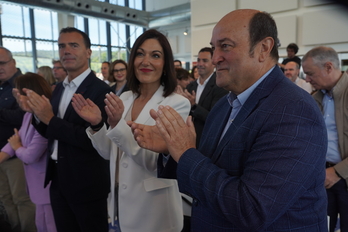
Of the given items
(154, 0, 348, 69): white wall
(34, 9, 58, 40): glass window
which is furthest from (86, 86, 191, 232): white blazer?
(34, 9, 58, 40): glass window

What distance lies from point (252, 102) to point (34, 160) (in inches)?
80.8

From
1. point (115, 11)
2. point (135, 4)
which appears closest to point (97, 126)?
point (115, 11)

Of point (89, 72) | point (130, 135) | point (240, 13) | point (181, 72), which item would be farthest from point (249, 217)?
point (181, 72)

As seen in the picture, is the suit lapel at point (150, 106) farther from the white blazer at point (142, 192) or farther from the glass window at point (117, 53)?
the glass window at point (117, 53)

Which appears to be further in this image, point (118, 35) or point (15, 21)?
point (118, 35)

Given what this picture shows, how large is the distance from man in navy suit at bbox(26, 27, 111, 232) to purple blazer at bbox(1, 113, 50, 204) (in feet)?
0.92

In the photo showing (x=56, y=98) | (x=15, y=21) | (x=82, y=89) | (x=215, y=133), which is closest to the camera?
(x=215, y=133)

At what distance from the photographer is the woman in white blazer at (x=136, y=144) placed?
149 centimetres

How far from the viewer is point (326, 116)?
2076 millimetres

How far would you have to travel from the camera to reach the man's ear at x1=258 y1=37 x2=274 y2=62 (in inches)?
39.1

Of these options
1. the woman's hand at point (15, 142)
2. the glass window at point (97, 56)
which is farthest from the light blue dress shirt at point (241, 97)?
the glass window at point (97, 56)

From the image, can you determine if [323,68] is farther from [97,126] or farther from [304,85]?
[304,85]

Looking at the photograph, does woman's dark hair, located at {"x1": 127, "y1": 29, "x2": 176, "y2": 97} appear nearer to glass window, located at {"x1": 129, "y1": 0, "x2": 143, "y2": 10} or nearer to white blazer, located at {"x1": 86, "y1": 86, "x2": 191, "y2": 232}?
white blazer, located at {"x1": 86, "y1": 86, "x2": 191, "y2": 232}

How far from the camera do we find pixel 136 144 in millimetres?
1501
